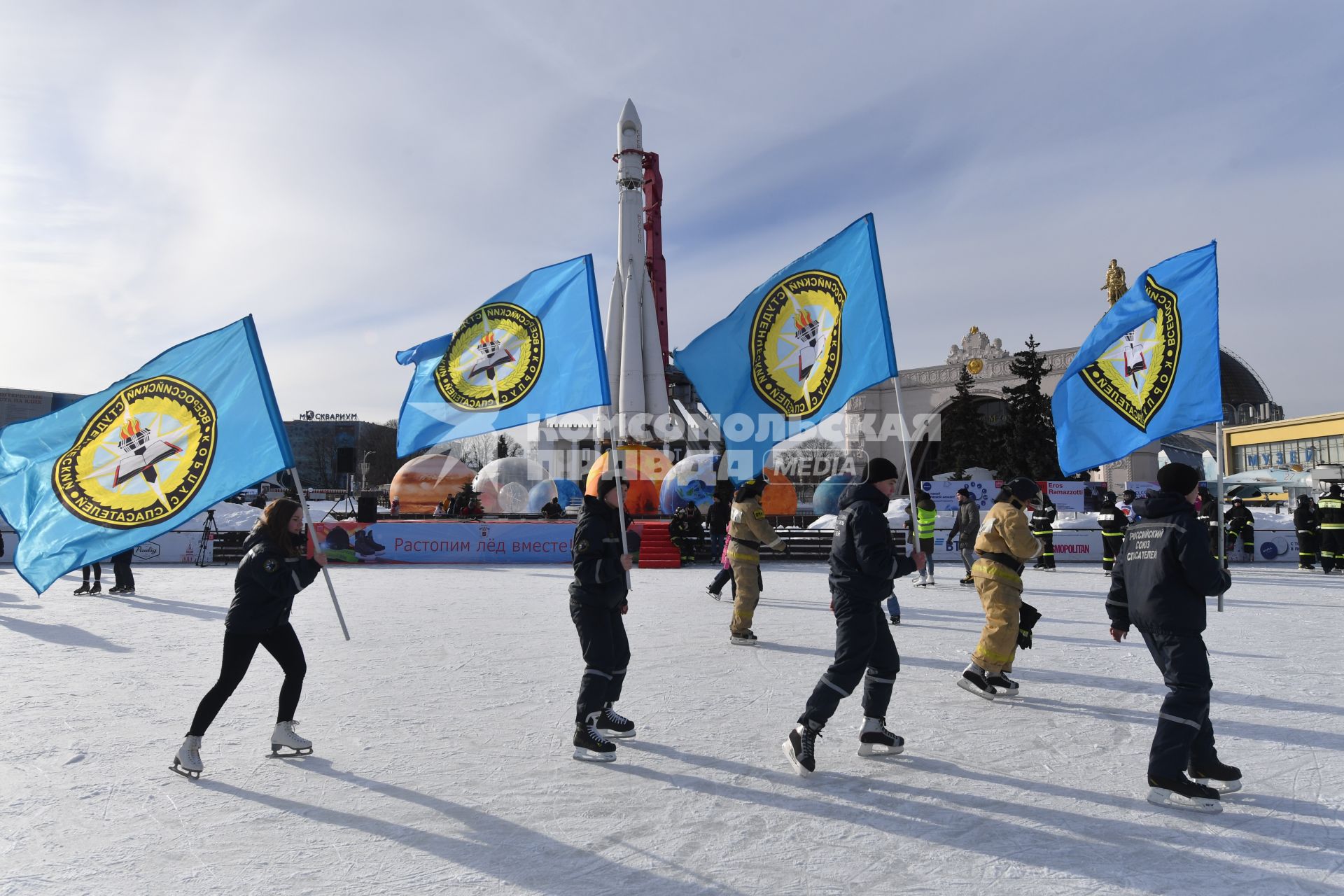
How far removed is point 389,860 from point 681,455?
143ft

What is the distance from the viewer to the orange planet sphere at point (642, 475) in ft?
93.3

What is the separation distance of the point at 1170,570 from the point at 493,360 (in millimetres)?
5545

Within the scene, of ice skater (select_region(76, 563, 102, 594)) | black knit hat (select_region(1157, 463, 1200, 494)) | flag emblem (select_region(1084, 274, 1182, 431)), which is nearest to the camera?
black knit hat (select_region(1157, 463, 1200, 494))

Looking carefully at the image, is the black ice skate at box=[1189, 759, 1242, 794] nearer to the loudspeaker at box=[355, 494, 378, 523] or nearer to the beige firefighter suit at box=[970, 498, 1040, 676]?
the beige firefighter suit at box=[970, 498, 1040, 676]

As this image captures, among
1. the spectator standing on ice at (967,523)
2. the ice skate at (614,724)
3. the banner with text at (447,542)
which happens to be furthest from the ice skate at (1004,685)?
the banner with text at (447,542)

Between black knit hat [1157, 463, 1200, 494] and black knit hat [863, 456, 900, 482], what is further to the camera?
black knit hat [863, 456, 900, 482]

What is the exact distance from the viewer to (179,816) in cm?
413

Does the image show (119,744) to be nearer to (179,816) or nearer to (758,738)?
(179,816)

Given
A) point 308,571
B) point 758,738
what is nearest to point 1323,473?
point 758,738

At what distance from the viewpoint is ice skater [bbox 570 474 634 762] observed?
5043 millimetres

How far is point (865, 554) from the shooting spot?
15.4ft

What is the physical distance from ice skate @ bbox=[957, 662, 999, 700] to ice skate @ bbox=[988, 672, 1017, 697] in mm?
29

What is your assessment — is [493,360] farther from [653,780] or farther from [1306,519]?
[1306,519]

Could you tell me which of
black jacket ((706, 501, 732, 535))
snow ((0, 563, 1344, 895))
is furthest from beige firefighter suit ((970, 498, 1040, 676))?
black jacket ((706, 501, 732, 535))
